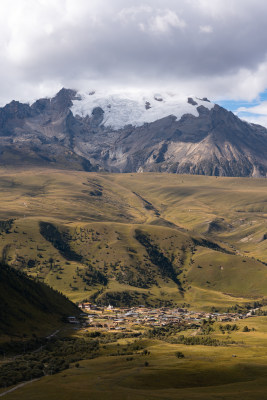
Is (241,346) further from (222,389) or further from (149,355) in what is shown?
(222,389)

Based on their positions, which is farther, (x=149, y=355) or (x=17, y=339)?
(x=17, y=339)

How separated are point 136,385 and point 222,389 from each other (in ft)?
70.2

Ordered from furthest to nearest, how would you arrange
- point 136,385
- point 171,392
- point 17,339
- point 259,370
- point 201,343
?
point 201,343, point 17,339, point 259,370, point 136,385, point 171,392

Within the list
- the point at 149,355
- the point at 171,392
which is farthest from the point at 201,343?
the point at 171,392

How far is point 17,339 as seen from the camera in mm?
170750

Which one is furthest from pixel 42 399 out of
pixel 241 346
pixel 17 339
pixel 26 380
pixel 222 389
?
pixel 241 346

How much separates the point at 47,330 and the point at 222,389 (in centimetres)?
10591

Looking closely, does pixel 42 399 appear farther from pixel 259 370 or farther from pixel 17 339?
pixel 17 339

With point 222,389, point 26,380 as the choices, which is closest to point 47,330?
point 26,380

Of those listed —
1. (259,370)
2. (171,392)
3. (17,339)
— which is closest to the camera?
(171,392)

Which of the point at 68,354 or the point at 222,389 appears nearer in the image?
the point at 222,389

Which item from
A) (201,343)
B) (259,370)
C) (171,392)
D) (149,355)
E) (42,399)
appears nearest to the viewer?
(42,399)

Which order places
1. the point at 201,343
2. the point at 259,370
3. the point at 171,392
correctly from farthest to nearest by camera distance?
1. the point at 201,343
2. the point at 259,370
3. the point at 171,392

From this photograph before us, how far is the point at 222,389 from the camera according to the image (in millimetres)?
108562
